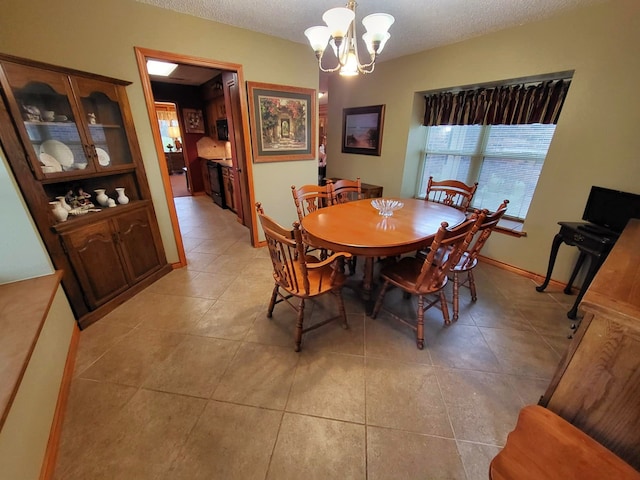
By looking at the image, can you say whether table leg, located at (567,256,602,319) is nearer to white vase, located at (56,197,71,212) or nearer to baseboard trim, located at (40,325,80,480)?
baseboard trim, located at (40,325,80,480)

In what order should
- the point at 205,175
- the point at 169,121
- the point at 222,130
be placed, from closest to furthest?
the point at 222,130 < the point at 205,175 < the point at 169,121

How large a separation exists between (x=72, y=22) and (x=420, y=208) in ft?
10.1

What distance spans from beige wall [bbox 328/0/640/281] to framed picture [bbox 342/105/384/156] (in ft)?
1.48

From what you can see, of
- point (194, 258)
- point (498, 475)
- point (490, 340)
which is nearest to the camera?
point (498, 475)

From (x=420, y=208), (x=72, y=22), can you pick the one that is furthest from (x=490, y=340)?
(x=72, y=22)

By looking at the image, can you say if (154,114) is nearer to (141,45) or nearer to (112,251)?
(141,45)

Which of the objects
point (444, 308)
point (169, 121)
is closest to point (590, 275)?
point (444, 308)

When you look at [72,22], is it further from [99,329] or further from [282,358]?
[282,358]

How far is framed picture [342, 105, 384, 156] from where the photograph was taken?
3.71m

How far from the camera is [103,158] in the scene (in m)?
2.07

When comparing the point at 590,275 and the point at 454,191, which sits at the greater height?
the point at 454,191

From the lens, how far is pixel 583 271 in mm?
2307

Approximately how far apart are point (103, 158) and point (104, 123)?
0.31 metres

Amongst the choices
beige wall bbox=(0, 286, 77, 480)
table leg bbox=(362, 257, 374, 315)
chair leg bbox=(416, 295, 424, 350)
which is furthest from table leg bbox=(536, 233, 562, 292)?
beige wall bbox=(0, 286, 77, 480)
